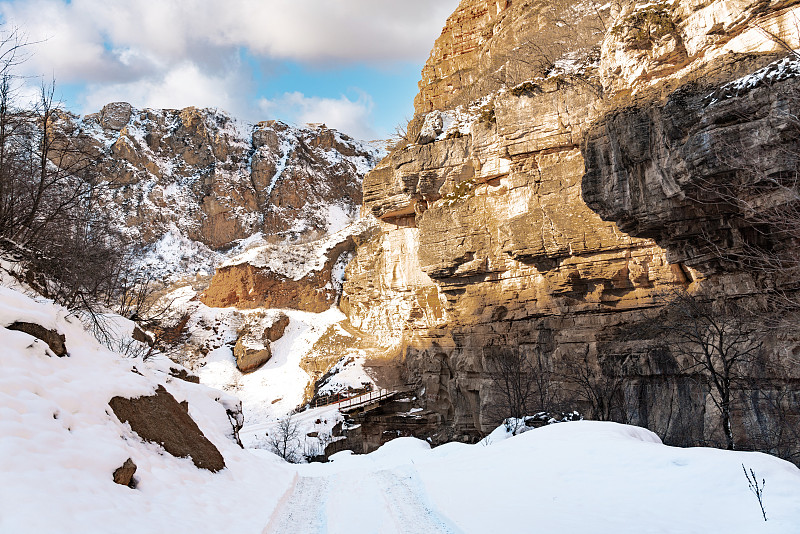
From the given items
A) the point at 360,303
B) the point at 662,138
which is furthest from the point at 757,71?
the point at 360,303

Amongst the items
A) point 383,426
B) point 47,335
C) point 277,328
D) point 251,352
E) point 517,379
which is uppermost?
point 277,328

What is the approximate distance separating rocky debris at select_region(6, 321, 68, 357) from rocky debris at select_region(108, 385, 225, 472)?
0.98 metres

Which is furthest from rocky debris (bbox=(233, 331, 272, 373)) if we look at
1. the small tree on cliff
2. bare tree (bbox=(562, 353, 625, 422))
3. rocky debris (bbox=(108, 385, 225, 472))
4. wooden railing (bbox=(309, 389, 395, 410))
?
rocky debris (bbox=(108, 385, 225, 472))

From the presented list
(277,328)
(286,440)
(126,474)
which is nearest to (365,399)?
(286,440)

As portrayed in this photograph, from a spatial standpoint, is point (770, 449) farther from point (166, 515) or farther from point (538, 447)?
point (166, 515)

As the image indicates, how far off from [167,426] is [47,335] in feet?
7.42

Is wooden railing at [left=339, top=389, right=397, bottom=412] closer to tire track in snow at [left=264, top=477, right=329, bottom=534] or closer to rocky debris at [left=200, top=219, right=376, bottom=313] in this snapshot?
rocky debris at [left=200, top=219, right=376, bottom=313]

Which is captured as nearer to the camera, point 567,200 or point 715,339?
point 715,339

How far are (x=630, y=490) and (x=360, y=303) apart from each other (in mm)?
44607

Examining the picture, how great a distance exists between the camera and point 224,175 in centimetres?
9488

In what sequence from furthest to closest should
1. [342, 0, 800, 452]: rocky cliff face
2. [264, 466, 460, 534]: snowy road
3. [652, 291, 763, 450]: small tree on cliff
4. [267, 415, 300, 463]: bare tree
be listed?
1. [267, 415, 300, 463]: bare tree
2. [342, 0, 800, 452]: rocky cliff face
3. [652, 291, 763, 450]: small tree on cliff
4. [264, 466, 460, 534]: snowy road

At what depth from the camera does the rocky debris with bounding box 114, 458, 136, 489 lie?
5.52m

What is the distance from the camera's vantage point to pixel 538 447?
9188mm

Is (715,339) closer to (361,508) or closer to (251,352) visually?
(361,508)
